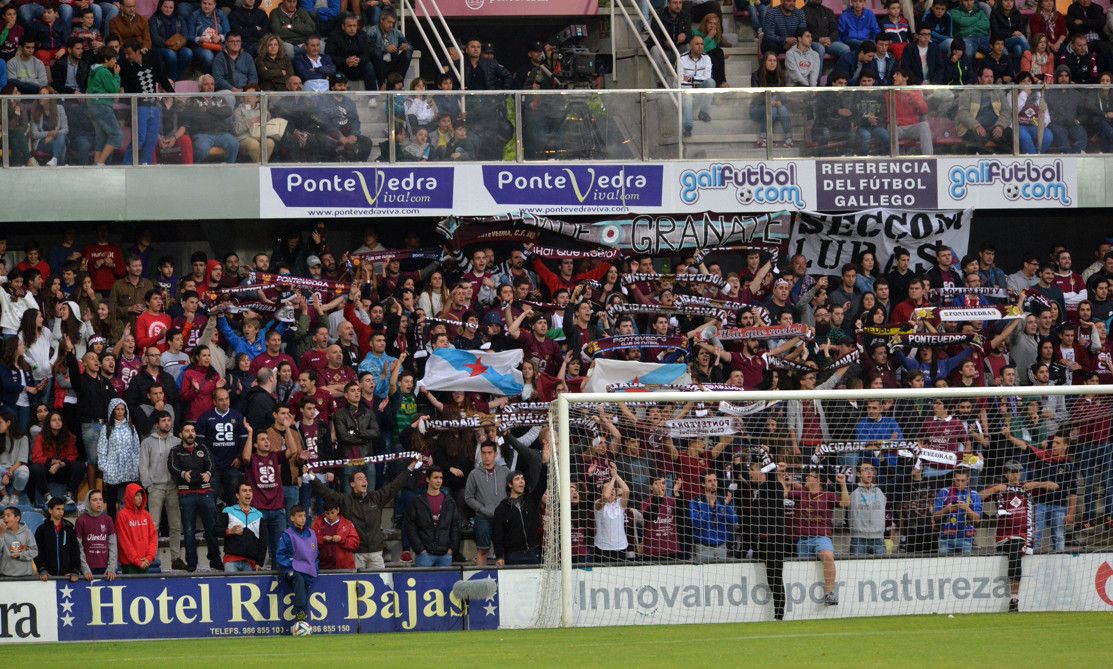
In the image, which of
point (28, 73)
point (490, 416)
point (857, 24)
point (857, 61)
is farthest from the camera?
point (857, 24)

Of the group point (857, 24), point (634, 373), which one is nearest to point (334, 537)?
point (634, 373)

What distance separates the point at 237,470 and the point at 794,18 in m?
10.2

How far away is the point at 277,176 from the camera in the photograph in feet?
63.1

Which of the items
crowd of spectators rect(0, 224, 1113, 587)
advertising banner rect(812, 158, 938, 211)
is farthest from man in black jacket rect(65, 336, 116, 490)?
advertising banner rect(812, 158, 938, 211)

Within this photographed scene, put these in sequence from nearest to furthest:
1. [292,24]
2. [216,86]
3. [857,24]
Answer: [216,86] → [292,24] → [857,24]

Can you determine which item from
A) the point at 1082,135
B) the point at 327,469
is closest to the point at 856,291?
the point at 1082,135

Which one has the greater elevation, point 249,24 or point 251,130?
point 249,24

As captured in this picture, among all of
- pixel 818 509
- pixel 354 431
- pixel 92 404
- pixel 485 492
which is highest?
pixel 92 404

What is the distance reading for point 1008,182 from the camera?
20.2 m

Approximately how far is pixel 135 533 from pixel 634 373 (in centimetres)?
555

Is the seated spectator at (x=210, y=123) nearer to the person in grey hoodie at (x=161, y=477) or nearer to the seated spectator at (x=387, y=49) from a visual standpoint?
the seated spectator at (x=387, y=49)

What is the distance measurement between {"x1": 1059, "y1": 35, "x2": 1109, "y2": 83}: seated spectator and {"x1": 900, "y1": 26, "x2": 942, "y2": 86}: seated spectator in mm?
1900

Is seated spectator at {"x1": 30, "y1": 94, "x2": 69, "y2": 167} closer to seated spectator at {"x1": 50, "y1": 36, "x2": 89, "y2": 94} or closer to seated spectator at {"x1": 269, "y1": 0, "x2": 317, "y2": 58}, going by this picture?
seated spectator at {"x1": 50, "y1": 36, "x2": 89, "y2": 94}

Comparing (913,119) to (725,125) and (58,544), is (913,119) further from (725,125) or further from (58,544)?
(58,544)
